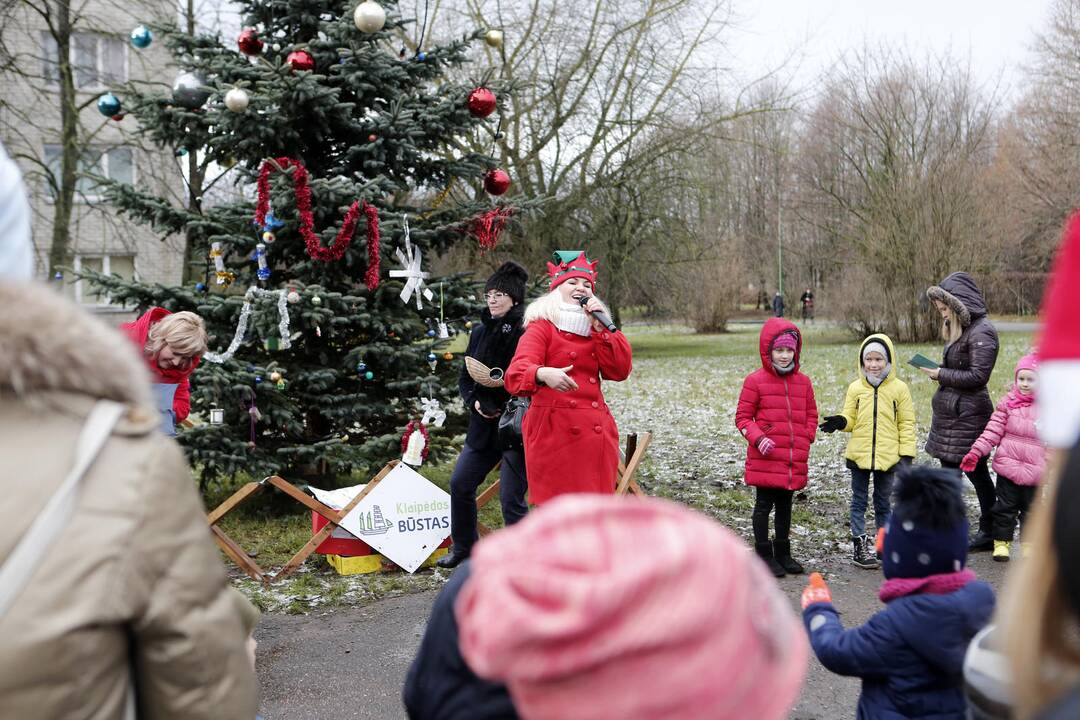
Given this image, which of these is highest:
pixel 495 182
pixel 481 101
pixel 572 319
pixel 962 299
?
pixel 481 101

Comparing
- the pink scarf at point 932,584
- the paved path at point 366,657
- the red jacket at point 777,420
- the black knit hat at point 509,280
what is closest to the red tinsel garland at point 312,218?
the black knit hat at point 509,280

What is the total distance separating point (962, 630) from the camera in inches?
101

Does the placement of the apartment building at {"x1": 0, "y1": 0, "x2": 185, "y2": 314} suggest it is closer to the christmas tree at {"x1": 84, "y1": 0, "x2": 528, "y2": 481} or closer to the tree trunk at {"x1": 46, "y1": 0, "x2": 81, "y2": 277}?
the tree trunk at {"x1": 46, "y1": 0, "x2": 81, "y2": 277}

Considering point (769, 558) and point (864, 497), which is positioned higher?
point (864, 497)

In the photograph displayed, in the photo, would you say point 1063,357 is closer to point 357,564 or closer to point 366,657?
point 366,657

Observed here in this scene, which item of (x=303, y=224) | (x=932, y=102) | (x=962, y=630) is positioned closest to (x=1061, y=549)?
(x=962, y=630)

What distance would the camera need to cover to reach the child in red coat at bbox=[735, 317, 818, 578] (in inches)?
247

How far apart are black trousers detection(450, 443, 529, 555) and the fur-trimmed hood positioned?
3.48 m

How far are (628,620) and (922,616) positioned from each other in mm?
1779

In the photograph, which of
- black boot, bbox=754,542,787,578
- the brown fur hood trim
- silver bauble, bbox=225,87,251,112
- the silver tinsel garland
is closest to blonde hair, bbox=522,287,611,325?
black boot, bbox=754,542,787,578

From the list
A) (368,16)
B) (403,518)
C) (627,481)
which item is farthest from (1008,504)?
(368,16)

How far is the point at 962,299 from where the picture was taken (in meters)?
6.76

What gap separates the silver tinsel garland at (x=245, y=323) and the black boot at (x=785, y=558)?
13.8 feet

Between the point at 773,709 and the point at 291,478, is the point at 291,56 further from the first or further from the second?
the point at 773,709
